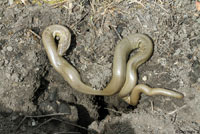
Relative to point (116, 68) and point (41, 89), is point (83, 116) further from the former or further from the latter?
point (116, 68)

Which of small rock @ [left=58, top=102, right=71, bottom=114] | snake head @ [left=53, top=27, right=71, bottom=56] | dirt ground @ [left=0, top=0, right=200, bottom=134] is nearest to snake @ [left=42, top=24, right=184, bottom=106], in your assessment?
snake head @ [left=53, top=27, right=71, bottom=56]

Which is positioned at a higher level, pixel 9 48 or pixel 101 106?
pixel 9 48

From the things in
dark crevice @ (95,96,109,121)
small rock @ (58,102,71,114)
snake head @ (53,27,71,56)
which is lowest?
dark crevice @ (95,96,109,121)

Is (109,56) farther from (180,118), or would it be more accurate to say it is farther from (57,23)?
(180,118)

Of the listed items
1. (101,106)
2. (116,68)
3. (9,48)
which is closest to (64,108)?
(101,106)

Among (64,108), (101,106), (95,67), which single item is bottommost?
(101,106)

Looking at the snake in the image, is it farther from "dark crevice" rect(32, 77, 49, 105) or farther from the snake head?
"dark crevice" rect(32, 77, 49, 105)

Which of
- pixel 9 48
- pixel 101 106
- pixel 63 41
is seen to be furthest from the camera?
pixel 101 106
